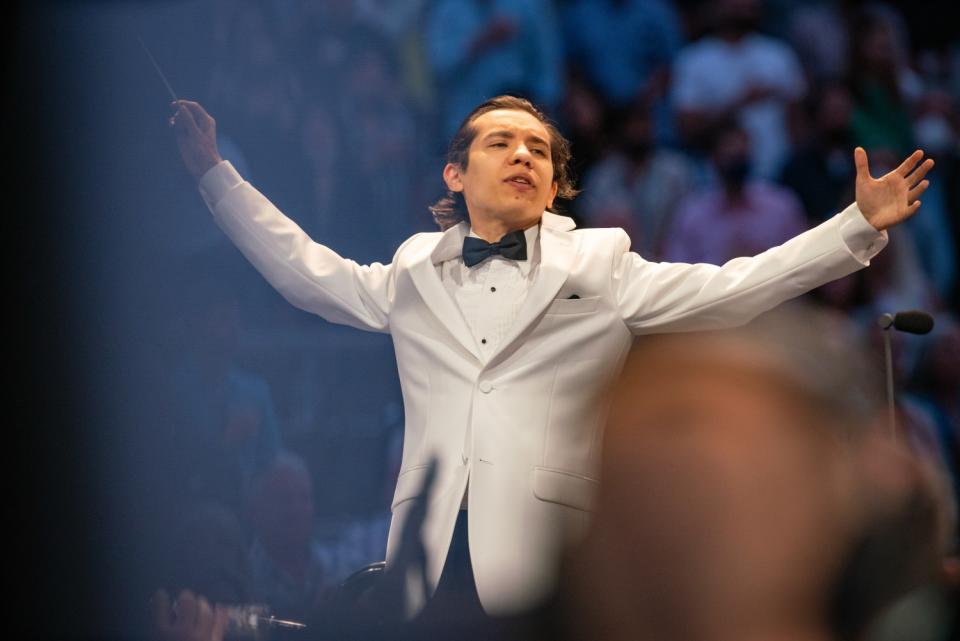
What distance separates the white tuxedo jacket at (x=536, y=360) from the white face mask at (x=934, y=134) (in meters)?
2.88

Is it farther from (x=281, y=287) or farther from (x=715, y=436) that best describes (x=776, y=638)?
(x=281, y=287)

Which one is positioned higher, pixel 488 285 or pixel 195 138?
pixel 195 138

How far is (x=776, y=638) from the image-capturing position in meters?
0.90

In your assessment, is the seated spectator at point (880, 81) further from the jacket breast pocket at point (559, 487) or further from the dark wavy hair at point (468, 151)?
the jacket breast pocket at point (559, 487)

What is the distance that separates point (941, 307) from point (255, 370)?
8.70ft

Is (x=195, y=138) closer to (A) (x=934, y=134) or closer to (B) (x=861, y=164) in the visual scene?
(B) (x=861, y=164)

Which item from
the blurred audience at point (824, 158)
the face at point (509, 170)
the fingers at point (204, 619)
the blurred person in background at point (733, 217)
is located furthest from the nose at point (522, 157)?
the blurred audience at point (824, 158)

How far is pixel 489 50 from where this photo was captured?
4922mm

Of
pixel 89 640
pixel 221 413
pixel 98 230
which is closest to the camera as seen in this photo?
pixel 89 640

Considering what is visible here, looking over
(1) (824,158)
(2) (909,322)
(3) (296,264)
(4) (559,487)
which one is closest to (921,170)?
(2) (909,322)

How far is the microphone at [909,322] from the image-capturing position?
2.90m

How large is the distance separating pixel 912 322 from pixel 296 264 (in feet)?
4.78

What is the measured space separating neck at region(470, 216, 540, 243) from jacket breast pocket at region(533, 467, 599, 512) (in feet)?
1.94

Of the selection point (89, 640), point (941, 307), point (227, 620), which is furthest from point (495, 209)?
point (941, 307)
